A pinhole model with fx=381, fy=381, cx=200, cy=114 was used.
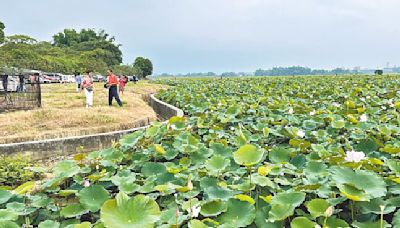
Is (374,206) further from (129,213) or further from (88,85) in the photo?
(88,85)

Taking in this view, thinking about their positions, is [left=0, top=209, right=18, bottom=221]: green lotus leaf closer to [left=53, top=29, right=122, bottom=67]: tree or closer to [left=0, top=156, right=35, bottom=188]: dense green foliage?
[left=0, top=156, right=35, bottom=188]: dense green foliage

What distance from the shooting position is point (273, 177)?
1951 millimetres

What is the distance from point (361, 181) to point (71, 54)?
161 ft

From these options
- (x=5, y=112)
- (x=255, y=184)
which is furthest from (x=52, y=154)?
(x=255, y=184)

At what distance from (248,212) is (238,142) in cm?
118

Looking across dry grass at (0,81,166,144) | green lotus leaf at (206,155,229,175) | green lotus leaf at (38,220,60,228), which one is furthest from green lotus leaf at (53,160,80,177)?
dry grass at (0,81,166,144)

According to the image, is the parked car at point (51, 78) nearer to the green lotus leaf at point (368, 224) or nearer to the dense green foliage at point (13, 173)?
the dense green foliage at point (13, 173)

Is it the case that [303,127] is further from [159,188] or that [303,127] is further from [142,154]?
[159,188]

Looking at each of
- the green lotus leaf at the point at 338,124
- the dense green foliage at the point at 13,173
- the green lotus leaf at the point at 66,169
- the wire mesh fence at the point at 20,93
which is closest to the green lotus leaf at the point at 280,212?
the green lotus leaf at the point at 66,169

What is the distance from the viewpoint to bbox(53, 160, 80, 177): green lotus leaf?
2059 mm

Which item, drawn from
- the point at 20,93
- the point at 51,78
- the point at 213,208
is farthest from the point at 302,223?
the point at 51,78

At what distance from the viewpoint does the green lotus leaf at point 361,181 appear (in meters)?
1.46

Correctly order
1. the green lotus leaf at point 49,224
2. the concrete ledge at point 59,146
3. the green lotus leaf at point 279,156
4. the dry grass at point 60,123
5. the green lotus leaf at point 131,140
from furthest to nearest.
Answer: the dry grass at point 60,123 < the concrete ledge at point 59,146 < the green lotus leaf at point 131,140 < the green lotus leaf at point 279,156 < the green lotus leaf at point 49,224

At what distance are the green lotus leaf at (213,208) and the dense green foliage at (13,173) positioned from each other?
11.8 feet
